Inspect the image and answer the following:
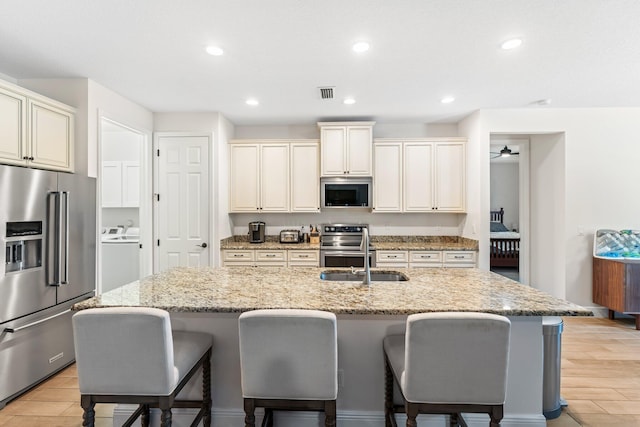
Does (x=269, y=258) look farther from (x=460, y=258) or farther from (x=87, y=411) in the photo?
(x=87, y=411)

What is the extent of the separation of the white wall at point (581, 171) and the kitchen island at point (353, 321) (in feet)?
7.90

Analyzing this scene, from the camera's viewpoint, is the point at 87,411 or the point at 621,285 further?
the point at 621,285

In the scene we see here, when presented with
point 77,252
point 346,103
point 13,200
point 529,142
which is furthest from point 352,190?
point 13,200

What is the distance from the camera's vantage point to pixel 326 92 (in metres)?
3.53

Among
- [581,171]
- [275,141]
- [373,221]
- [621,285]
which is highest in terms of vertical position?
[275,141]

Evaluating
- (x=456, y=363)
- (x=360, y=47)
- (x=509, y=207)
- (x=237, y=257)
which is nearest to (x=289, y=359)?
(x=456, y=363)

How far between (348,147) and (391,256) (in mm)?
1511

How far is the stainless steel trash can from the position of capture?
7.02 ft

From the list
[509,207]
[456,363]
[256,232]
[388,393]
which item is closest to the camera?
[456,363]

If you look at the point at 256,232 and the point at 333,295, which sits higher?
the point at 256,232

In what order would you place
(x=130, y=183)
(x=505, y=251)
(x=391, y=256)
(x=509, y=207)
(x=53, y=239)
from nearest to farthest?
1. (x=53, y=239)
2. (x=391, y=256)
3. (x=130, y=183)
4. (x=505, y=251)
5. (x=509, y=207)

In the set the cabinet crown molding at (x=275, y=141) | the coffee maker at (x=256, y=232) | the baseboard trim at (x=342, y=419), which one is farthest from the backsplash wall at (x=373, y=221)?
the baseboard trim at (x=342, y=419)

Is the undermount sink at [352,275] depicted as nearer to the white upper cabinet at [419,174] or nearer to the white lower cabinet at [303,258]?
the white lower cabinet at [303,258]

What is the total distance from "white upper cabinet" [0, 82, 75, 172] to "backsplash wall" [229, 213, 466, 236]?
87.5 inches
